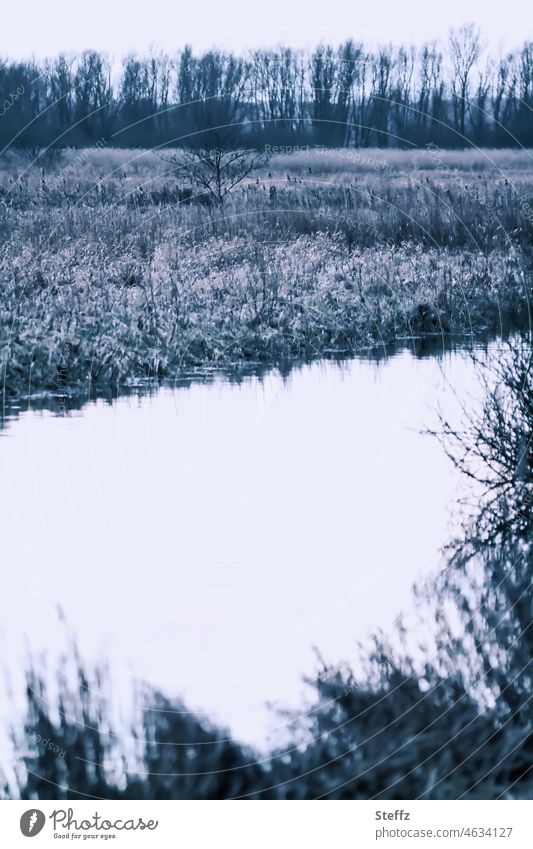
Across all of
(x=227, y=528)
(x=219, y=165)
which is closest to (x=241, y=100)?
(x=219, y=165)

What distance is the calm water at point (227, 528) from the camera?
6977 mm

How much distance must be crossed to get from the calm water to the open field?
116 cm

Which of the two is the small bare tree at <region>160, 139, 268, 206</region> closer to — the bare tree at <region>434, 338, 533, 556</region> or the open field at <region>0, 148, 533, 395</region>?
the open field at <region>0, 148, 533, 395</region>

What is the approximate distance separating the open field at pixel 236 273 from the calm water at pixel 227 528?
116cm

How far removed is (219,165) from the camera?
28828mm

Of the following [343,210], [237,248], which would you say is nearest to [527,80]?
[343,210]

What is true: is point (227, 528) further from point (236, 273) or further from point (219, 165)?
point (219, 165)

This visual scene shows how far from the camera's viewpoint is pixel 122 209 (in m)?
25.0

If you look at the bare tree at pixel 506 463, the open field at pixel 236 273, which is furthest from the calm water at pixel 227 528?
the open field at pixel 236 273

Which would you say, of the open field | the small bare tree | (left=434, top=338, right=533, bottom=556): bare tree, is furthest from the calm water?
the small bare tree

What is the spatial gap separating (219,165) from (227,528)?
20361 millimetres

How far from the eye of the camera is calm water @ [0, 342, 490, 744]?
6.98 m

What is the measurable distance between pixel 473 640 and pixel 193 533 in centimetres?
341

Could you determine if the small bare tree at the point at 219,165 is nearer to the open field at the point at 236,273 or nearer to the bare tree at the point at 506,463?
the open field at the point at 236,273
